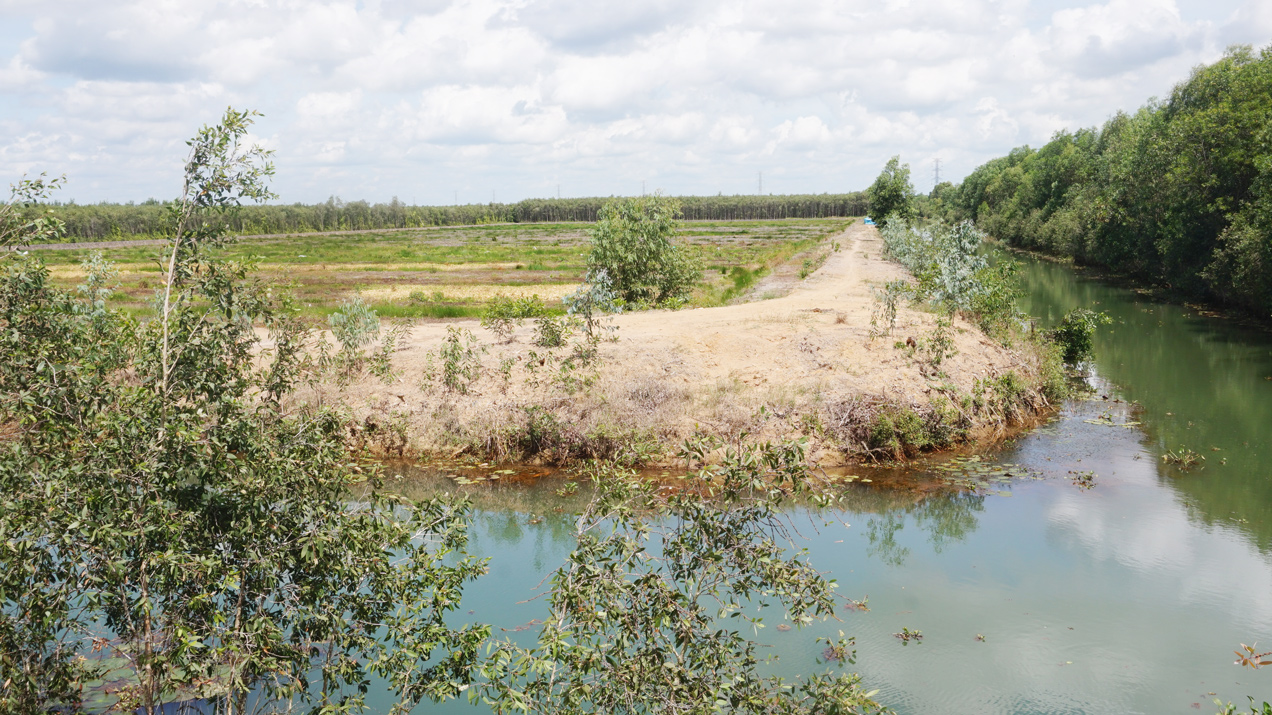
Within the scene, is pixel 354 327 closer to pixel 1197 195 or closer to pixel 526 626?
pixel 526 626

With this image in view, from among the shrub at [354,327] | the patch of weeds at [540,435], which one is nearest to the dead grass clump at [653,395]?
the patch of weeds at [540,435]

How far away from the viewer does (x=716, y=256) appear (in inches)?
2269

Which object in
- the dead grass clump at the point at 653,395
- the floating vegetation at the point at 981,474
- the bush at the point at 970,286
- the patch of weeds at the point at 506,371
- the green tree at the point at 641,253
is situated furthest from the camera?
the green tree at the point at 641,253

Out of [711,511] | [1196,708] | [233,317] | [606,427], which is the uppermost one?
[233,317]

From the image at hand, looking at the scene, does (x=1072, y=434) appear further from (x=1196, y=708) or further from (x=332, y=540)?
(x=332, y=540)

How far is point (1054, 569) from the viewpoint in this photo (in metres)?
12.0

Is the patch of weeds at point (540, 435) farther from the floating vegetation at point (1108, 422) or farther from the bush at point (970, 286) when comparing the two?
the floating vegetation at point (1108, 422)

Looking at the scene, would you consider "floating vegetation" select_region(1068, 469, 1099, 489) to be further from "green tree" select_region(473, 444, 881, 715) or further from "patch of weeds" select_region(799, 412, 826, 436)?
"green tree" select_region(473, 444, 881, 715)

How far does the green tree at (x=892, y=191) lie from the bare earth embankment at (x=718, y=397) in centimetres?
4656

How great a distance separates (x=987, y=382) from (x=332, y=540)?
1595 cm

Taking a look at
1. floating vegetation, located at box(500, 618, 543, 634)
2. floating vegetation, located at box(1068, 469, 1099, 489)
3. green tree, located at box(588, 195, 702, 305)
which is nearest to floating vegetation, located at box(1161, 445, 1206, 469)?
floating vegetation, located at box(1068, 469, 1099, 489)

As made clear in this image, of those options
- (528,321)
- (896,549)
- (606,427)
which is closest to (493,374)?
(606,427)

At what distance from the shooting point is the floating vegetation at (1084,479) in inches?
593

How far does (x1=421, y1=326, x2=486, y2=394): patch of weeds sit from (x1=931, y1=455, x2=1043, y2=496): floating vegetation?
32.0 feet
